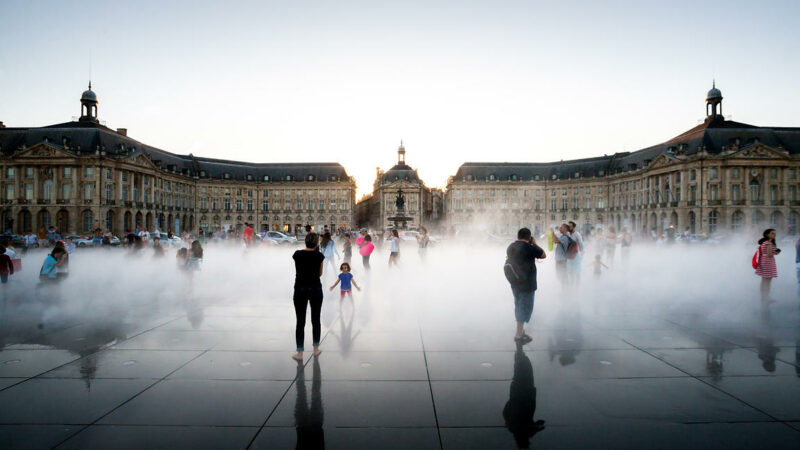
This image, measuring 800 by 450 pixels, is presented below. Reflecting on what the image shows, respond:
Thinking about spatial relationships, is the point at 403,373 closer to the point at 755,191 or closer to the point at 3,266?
the point at 3,266

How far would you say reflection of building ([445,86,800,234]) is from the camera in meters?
71.3

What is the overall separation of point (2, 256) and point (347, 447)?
43.2 ft

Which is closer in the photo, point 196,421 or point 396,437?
point 396,437

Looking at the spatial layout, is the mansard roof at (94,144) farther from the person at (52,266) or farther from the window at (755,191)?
the window at (755,191)

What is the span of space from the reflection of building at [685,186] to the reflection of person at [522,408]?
7728cm

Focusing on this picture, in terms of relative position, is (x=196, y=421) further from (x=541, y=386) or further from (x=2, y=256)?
(x=2, y=256)

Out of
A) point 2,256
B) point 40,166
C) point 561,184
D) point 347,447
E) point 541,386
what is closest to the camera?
point 347,447

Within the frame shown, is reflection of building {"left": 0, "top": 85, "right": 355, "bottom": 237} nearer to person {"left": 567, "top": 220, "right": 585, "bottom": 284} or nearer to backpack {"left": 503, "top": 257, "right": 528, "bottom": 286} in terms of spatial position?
person {"left": 567, "top": 220, "right": 585, "bottom": 284}

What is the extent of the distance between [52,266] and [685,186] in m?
82.5

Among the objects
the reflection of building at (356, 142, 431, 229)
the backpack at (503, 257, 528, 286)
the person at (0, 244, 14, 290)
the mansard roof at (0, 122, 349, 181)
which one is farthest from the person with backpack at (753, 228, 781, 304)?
the reflection of building at (356, 142, 431, 229)

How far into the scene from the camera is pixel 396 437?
4.60 meters

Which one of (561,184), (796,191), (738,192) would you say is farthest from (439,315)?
(561,184)

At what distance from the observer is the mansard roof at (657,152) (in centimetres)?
7319

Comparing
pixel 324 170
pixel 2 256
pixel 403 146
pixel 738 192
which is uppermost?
pixel 403 146
